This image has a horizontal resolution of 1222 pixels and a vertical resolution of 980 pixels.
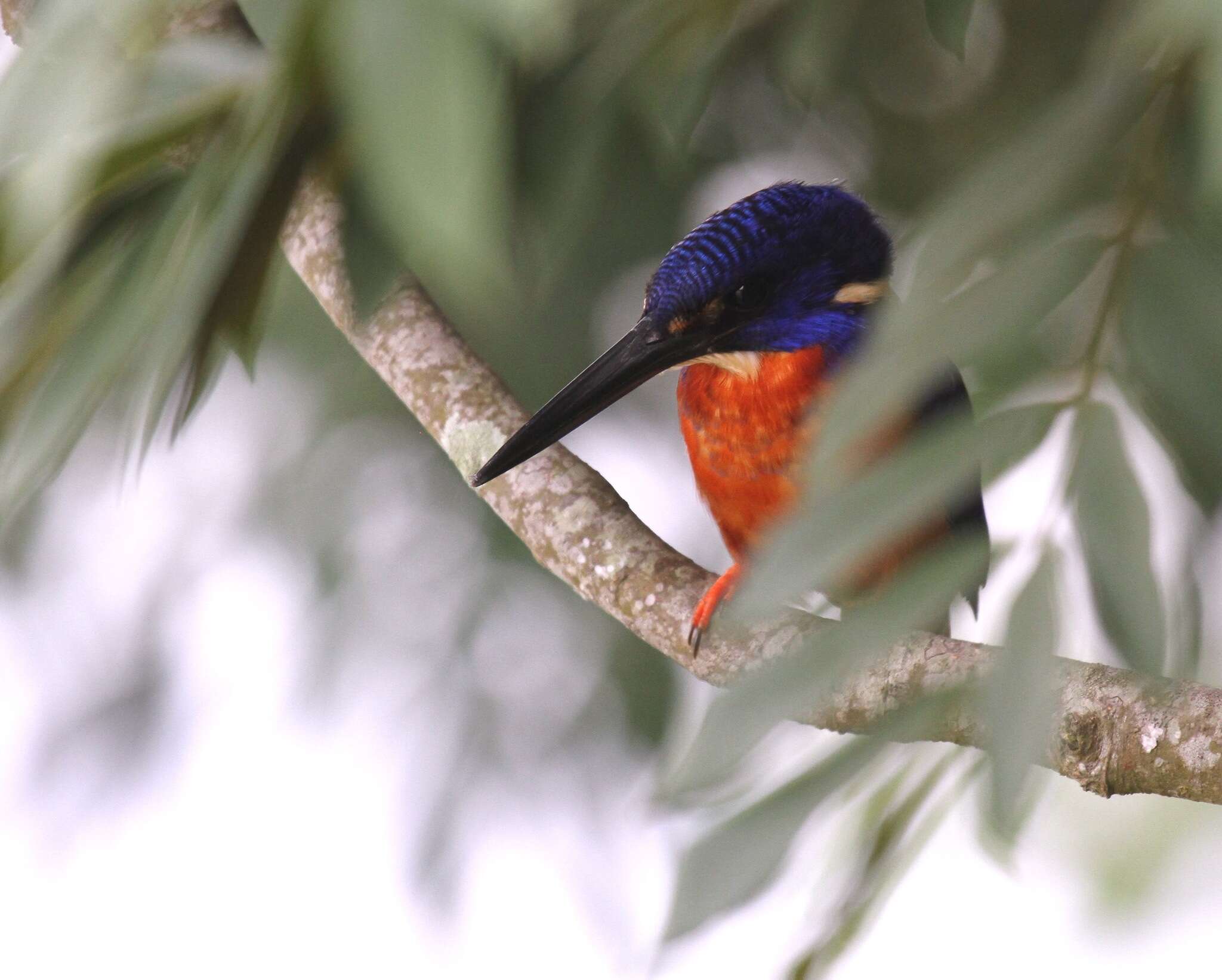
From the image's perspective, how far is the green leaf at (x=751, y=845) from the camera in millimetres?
605

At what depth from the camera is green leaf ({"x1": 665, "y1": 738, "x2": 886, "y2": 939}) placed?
0.60 metres

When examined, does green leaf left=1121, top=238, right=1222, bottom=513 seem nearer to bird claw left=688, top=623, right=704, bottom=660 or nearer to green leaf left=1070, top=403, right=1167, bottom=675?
green leaf left=1070, top=403, right=1167, bottom=675

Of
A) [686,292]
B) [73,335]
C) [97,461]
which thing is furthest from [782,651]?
[97,461]

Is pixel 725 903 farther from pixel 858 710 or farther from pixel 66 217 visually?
pixel 66 217

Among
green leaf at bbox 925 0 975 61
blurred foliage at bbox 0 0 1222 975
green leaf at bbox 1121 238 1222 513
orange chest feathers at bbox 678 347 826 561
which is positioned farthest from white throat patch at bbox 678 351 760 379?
green leaf at bbox 1121 238 1222 513

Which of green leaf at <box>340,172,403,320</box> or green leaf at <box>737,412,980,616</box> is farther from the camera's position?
green leaf at <box>340,172,403,320</box>

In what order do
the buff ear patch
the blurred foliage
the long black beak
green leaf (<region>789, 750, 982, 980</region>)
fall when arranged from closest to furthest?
the blurred foliage, green leaf (<region>789, 750, 982, 980</region>), the long black beak, the buff ear patch

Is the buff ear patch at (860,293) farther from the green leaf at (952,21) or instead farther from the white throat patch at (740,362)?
the green leaf at (952,21)

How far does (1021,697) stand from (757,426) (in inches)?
21.6

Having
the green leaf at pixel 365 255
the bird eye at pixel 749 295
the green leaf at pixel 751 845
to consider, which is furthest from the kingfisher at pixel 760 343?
the green leaf at pixel 751 845

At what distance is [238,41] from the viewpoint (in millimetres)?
856

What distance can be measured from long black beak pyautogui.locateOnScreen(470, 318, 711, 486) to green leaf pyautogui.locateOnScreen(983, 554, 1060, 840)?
0.38 metres

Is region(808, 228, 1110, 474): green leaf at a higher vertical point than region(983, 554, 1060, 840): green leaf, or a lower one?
higher

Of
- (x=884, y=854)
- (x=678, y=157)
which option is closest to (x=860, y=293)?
(x=678, y=157)
